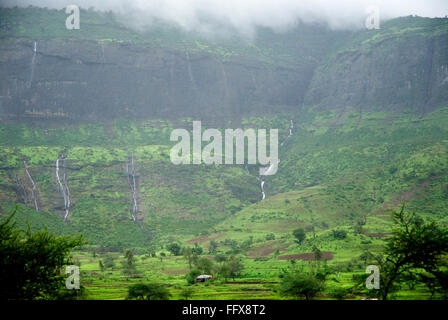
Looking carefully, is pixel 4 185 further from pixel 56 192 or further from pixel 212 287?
pixel 212 287

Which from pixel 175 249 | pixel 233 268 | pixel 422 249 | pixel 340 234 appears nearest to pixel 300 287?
pixel 422 249

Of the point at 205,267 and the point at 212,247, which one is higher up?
the point at 212,247

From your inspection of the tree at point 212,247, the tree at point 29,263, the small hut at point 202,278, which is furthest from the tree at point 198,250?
the tree at point 29,263

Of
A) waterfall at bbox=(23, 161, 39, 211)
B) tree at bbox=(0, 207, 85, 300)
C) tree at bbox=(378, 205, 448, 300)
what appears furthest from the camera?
waterfall at bbox=(23, 161, 39, 211)

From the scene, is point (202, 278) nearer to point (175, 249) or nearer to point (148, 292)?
point (148, 292)

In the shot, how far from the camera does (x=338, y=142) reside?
18950 cm

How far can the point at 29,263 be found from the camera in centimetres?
3259

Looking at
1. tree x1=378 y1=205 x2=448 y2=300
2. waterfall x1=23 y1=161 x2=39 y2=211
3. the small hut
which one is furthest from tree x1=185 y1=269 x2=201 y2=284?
waterfall x1=23 y1=161 x2=39 y2=211

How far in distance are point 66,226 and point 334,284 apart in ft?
317

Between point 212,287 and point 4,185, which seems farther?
point 4,185

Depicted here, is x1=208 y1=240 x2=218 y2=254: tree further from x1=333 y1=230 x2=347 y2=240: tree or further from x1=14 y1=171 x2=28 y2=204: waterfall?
x1=14 y1=171 x2=28 y2=204: waterfall

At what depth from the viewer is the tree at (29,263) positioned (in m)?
30.9

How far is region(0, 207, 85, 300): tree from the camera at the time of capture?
30916mm
